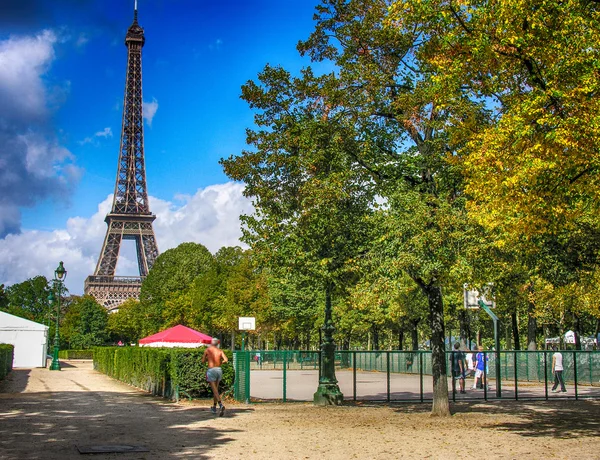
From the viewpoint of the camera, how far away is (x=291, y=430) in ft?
49.0

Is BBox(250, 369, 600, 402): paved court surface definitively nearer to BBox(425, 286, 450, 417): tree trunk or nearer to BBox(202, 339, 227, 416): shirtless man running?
BBox(202, 339, 227, 416): shirtless man running

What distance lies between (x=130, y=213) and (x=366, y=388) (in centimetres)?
10011

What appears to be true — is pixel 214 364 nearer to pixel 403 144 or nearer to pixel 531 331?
pixel 403 144

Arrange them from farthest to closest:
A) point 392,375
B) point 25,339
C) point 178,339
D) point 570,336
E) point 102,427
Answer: point 25,339
point 570,336
point 178,339
point 392,375
point 102,427

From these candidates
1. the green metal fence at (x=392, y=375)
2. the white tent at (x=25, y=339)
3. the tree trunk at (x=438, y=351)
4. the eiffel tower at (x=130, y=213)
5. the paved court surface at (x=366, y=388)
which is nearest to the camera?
the tree trunk at (x=438, y=351)

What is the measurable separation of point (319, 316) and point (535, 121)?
4591cm

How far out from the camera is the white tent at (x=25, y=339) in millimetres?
51500

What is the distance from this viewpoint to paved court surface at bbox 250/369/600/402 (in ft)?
78.7

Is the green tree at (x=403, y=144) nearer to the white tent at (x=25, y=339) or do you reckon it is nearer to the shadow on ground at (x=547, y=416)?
the shadow on ground at (x=547, y=416)

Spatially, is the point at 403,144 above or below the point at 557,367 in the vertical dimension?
above

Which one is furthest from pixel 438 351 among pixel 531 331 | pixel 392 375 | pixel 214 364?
pixel 531 331

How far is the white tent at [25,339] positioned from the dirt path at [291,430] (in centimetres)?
3254

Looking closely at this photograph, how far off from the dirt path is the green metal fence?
178 cm

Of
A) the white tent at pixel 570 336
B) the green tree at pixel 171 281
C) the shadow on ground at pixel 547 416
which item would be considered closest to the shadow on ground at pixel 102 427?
the shadow on ground at pixel 547 416
